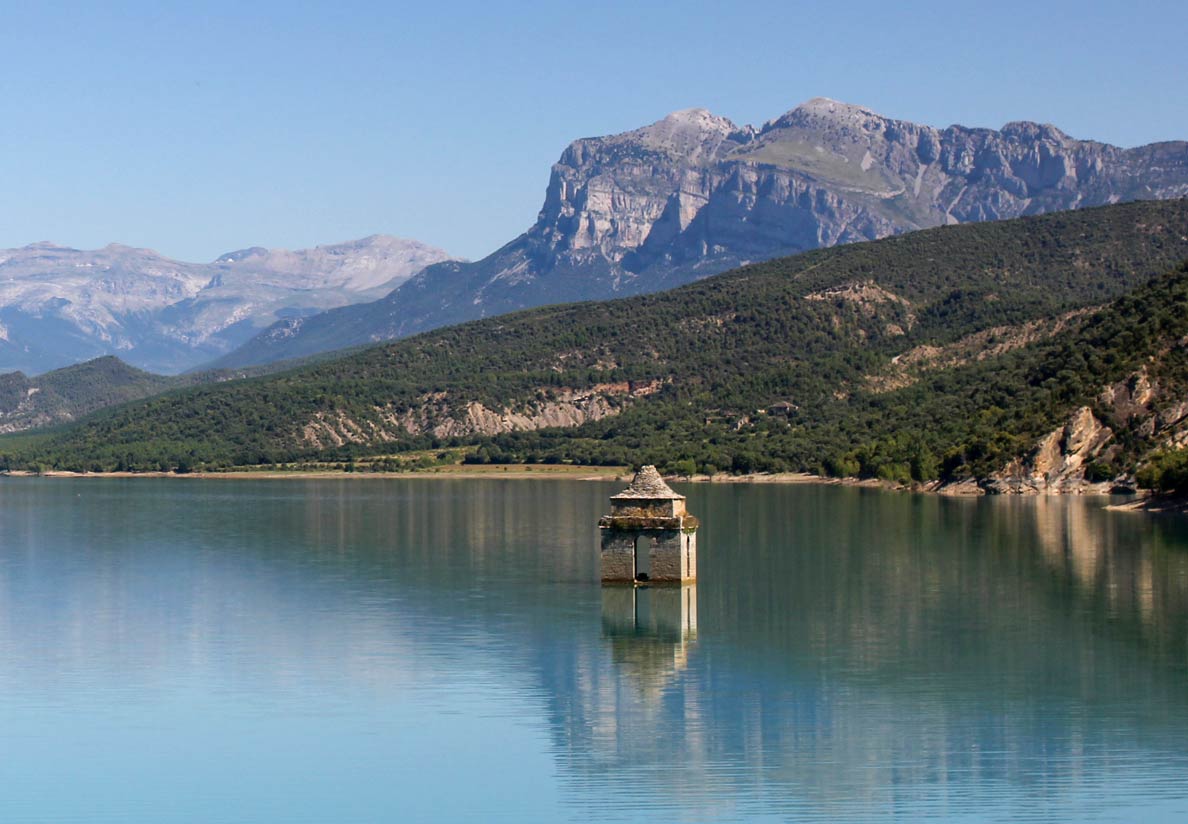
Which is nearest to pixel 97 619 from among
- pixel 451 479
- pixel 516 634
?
pixel 516 634

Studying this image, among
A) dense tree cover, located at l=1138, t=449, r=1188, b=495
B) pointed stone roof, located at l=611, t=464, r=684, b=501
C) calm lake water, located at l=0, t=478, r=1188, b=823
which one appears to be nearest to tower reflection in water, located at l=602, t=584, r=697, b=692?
calm lake water, located at l=0, t=478, r=1188, b=823

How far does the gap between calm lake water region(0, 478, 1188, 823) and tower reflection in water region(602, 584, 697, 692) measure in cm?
19

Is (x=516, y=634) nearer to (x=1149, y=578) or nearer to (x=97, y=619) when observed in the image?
(x=97, y=619)

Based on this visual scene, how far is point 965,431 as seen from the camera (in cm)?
15012

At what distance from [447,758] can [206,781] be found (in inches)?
170

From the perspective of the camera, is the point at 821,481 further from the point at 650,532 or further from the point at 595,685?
the point at 595,685

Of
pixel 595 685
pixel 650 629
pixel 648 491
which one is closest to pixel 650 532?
pixel 648 491

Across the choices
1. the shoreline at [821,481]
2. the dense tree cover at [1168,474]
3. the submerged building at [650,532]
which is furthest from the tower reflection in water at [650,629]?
the dense tree cover at [1168,474]

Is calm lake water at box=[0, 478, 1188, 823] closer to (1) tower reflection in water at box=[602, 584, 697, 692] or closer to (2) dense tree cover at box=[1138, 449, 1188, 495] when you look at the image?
(1) tower reflection in water at box=[602, 584, 697, 692]

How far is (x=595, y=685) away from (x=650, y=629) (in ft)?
28.7

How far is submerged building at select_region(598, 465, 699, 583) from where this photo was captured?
5669cm

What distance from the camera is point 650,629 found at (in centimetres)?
5062

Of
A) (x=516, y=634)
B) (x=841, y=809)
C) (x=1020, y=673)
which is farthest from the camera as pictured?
(x=516, y=634)

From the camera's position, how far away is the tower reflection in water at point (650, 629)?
→ 4388cm
